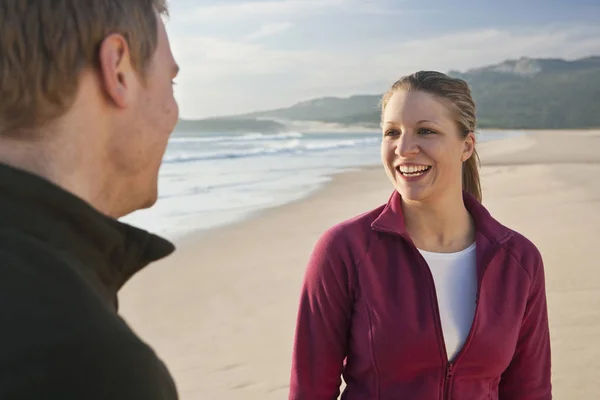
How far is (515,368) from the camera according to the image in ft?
8.43

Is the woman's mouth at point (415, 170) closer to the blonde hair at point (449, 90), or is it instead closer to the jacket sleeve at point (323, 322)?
the blonde hair at point (449, 90)

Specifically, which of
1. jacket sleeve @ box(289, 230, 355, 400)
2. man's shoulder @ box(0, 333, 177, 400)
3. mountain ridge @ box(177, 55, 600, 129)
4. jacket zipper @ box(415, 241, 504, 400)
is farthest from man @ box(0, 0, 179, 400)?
mountain ridge @ box(177, 55, 600, 129)

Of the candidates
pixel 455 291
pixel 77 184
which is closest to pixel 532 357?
pixel 455 291

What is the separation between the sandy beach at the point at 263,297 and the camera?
15.6 ft

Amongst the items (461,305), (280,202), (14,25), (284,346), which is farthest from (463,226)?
(280,202)

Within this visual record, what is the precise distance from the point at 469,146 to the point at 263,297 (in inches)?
154

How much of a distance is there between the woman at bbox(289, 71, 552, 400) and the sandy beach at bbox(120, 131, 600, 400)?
85.1 inches

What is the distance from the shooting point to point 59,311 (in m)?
0.77

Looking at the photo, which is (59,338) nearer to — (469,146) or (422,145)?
(422,145)

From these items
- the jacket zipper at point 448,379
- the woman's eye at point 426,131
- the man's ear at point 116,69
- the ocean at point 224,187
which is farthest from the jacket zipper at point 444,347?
the ocean at point 224,187

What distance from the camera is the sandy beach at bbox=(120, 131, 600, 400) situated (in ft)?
15.6

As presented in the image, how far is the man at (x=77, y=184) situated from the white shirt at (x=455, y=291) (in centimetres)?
139

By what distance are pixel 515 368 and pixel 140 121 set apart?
1.93 metres

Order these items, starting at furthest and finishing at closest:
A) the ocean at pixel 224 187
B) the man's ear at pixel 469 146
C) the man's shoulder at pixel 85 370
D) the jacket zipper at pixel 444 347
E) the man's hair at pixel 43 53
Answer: the ocean at pixel 224 187
the man's ear at pixel 469 146
the jacket zipper at pixel 444 347
the man's hair at pixel 43 53
the man's shoulder at pixel 85 370
